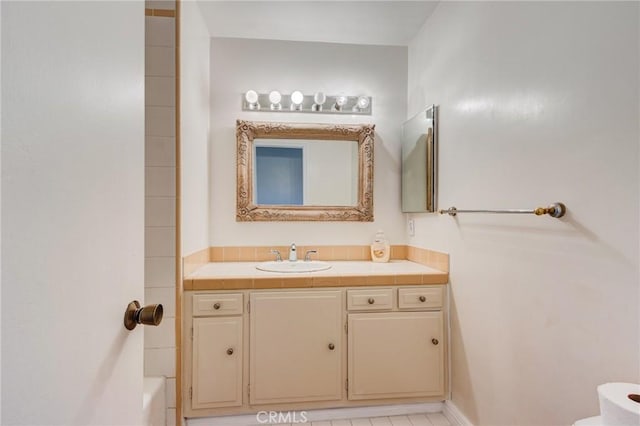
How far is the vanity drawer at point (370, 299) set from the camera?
5.93 ft

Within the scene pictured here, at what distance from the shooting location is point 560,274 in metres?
1.09

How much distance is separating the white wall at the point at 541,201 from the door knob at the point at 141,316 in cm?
121

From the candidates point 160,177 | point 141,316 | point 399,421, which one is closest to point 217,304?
point 160,177

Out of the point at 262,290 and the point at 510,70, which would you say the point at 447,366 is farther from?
the point at 510,70

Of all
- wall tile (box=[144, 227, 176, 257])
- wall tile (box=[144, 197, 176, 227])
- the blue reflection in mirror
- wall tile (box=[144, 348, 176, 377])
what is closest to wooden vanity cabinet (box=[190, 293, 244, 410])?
wall tile (box=[144, 348, 176, 377])

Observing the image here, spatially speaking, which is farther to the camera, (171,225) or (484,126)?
(171,225)

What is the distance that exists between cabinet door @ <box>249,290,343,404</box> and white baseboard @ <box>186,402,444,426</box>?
13cm

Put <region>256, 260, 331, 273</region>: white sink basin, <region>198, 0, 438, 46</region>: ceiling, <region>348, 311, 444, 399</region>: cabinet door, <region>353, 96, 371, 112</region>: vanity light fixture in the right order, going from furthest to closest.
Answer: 1. <region>353, 96, 371, 112</region>: vanity light fixture
2. <region>256, 260, 331, 273</region>: white sink basin
3. <region>198, 0, 438, 46</region>: ceiling
4. <region>348, 311, 444, 399</region>: cabinet door

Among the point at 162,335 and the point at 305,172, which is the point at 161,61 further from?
the point at 162,335

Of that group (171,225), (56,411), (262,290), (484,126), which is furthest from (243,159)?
(56,411)

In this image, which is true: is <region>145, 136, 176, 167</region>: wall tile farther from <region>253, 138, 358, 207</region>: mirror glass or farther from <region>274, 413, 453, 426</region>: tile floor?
<region>274, 413, 453, 426</region>: tile floor

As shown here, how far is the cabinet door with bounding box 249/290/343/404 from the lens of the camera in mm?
1744

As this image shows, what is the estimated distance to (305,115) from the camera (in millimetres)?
2338

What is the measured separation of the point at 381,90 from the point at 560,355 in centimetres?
196
